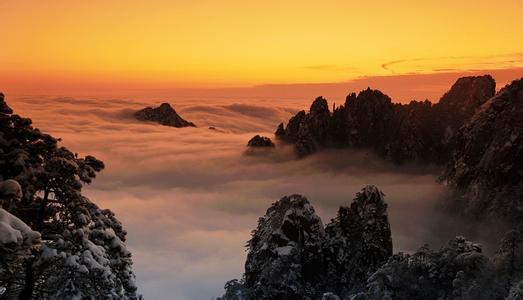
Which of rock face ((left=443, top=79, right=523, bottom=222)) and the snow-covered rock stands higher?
the snow-covered rock

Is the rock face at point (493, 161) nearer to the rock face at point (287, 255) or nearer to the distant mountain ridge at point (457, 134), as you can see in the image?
the distant mountain ridge at point (457, 134)

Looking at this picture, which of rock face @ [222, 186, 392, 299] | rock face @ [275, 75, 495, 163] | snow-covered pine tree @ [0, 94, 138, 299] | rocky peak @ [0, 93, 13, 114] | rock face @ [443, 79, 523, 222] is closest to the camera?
snow-covered pine tree @ [0, 94, 138, 299]

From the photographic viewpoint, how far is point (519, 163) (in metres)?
71.4

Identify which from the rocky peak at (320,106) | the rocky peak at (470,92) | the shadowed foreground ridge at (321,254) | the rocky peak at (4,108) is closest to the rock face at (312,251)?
the shadowed foreground ridge at (321,254)

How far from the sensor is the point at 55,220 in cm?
1577

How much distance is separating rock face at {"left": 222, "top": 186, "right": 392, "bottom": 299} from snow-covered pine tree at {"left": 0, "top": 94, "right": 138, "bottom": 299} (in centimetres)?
2575

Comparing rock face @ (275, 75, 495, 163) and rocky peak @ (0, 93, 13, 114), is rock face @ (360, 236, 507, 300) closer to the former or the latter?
rocky peak @ (0, 93, 13, 114)

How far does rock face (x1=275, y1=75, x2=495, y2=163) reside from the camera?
13762cm

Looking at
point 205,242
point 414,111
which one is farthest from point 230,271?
point 414,111

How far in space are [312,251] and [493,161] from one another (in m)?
45.5

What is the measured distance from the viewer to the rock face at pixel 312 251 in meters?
40.9

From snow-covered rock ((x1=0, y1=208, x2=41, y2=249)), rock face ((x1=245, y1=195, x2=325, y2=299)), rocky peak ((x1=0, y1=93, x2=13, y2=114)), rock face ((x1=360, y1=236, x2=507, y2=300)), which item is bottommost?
rock face ((x1=245, y1=195, x2=325, y2=299))

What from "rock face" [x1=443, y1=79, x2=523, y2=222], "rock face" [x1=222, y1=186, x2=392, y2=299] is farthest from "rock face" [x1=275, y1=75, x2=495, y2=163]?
"rock face" [x1=222, y1=186, x2=392, y2=299]

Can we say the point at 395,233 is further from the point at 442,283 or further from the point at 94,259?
the point at 94,259
